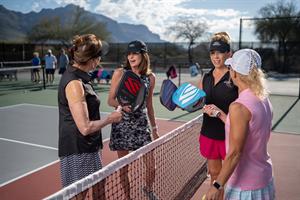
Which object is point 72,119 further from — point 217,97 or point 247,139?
point 217,97

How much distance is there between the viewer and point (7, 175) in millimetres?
→ 5277

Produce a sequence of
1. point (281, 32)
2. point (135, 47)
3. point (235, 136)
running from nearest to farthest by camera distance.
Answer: point (235, 136)
point (135, 47)
point (281, 32)

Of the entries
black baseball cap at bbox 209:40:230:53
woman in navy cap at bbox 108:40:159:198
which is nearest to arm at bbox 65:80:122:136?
woman in navy cap at bbox 108:40:159:198

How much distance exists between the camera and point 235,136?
223 centimetres

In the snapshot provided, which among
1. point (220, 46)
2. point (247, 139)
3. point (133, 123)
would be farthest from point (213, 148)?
point (247, 139)

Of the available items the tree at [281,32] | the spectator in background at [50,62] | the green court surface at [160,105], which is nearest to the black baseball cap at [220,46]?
the green court surface at [160,105]

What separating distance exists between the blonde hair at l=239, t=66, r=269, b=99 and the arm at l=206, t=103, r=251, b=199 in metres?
0.19

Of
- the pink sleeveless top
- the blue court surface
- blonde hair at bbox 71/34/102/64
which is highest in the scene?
blonde hair at bbox 71/34/102/64

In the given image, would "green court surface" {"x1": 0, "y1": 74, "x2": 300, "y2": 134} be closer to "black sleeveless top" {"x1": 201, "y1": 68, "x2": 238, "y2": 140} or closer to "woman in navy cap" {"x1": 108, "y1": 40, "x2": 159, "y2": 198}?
"black sleeveless top" {"x1": 201, "y1": 68, "x2": 238, "y2": 140}

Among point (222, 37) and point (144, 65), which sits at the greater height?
point (222, 37)

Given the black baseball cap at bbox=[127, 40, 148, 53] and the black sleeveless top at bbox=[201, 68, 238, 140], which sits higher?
the black baseball cap at bbox=[127, 40, 148, 53]

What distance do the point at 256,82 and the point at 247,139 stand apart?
412 mm

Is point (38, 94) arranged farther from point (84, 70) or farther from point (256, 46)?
point (256, 46)

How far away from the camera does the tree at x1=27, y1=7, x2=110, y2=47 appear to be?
52688 mm
